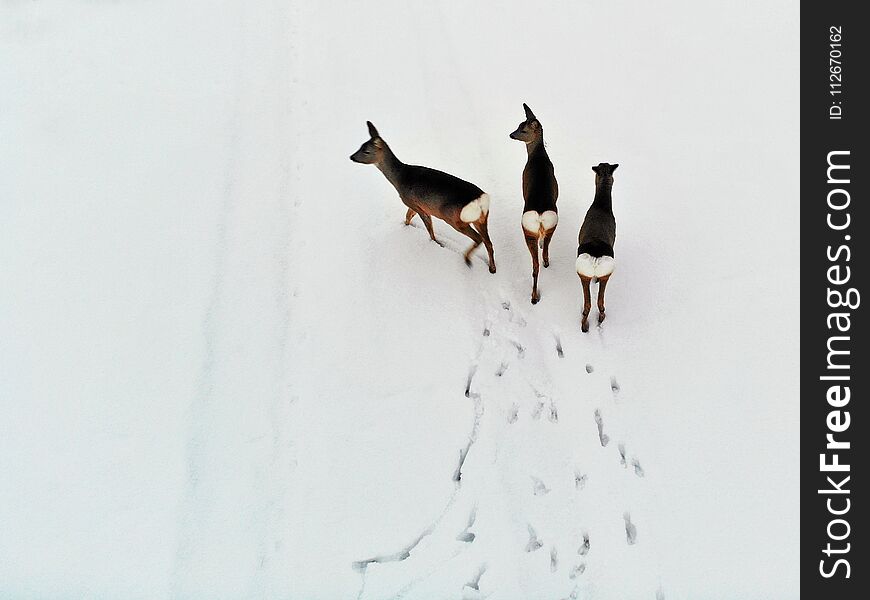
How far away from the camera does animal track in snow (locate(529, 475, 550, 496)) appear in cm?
287

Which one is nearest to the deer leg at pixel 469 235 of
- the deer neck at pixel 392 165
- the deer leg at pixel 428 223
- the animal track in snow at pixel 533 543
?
the deer leg at pixel 428 223

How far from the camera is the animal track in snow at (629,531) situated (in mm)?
2764

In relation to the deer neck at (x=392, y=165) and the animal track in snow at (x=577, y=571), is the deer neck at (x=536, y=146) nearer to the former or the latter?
the deer neck at (x=392, y=165)

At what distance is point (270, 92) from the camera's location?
4.45 m

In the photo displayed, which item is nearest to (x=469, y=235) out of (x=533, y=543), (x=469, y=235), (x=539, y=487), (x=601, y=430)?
(x=469, y=235)

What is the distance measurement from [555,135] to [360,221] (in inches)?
56.7

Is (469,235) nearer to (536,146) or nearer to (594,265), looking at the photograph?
(536,146)

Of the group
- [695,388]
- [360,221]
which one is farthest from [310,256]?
[695,388]

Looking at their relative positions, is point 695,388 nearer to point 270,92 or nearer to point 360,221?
point 360,221

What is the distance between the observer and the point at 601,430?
2990 millimetres

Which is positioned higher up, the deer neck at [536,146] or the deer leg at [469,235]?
the deer neck at [536,146]

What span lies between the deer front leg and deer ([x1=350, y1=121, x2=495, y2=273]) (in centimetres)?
25
